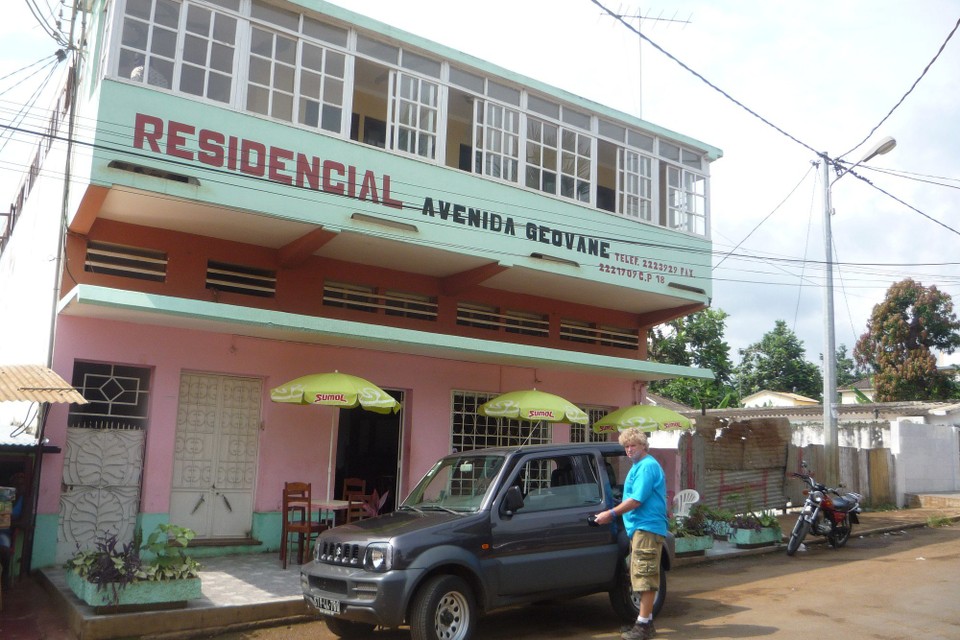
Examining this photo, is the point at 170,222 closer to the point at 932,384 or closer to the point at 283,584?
the point at 283,584

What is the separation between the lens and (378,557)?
666 centimetres

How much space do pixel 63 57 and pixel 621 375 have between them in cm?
1104

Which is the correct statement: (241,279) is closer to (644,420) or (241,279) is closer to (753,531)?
(644,420)

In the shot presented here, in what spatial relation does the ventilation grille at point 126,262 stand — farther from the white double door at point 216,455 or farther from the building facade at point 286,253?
the white double door at point 216,455

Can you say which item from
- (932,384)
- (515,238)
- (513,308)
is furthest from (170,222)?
(932,384)

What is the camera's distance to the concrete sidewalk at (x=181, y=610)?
7.36 m

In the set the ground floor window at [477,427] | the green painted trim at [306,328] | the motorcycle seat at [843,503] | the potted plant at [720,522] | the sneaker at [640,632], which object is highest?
the green painted trim at [306,328]

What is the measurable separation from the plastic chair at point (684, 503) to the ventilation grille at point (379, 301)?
17.3 ft

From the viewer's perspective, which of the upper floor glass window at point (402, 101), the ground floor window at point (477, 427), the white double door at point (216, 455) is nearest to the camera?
the upper floor glass window at point (402, 101)

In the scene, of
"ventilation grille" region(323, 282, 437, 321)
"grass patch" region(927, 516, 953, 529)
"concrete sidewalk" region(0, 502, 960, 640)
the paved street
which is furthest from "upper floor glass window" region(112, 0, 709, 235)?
"grass patch" region(927, 516, 953, 529)

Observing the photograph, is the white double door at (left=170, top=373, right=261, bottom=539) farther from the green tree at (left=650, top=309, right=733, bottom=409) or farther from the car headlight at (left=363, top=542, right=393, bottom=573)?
the green tree at (left=650, top=309, right=733, bottom=409)

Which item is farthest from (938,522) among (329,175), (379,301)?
(329,175)

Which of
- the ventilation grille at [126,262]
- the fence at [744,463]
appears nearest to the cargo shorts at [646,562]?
the ventilation grille at [126,262]

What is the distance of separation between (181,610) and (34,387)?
2997 millimetres
